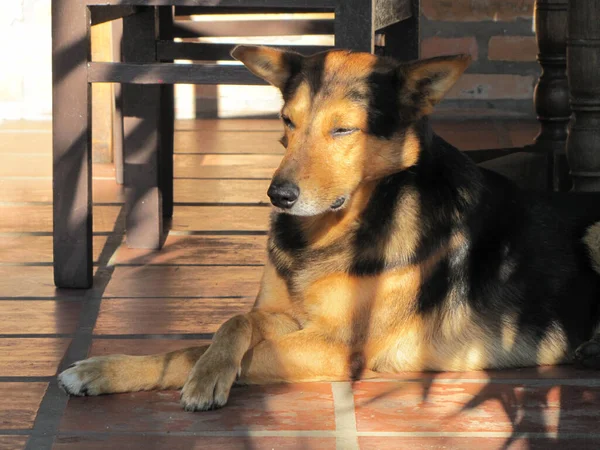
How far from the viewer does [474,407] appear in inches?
98.0

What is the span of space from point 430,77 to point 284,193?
492mm

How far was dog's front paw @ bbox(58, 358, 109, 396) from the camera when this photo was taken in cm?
250

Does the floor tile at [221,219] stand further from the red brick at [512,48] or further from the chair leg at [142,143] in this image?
the red brick at [512,48]

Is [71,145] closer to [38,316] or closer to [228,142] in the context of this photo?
A: [38,316]

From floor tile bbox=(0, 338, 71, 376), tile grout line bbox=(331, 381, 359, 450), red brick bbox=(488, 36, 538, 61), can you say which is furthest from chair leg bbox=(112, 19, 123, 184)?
red brick bbox=(488, 36, 538, 61)

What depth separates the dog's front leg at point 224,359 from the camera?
243 centimetres

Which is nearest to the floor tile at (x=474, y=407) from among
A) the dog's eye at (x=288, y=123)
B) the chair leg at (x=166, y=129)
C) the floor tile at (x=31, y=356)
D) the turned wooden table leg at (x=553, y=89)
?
the dog's eye at (x=288, y=123)

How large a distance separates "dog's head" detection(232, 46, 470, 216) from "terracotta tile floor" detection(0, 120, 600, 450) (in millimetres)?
487

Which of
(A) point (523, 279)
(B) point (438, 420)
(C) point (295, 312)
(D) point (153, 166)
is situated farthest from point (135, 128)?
(B) point (438, 420)

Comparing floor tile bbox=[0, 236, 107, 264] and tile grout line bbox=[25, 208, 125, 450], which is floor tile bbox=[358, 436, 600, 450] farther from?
floor tile bbox=[0, 236, 107, 264]

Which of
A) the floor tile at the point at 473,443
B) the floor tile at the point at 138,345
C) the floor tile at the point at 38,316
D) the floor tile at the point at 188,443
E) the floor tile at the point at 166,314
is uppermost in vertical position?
the floor tile at the point at 38,316

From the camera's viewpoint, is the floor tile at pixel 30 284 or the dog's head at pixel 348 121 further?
the floor tile at pixel 30 284

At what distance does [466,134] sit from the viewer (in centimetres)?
624

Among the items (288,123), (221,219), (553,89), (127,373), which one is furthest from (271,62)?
(553,89)
